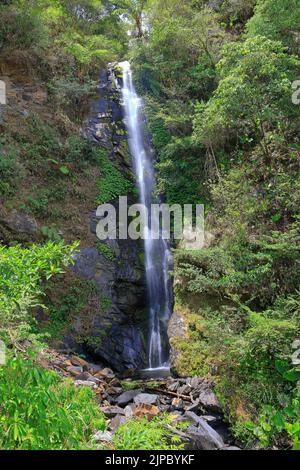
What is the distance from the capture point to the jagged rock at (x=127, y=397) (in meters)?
5.61

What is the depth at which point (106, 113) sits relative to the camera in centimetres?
1289

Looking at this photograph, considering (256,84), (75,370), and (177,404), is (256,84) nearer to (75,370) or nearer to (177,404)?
(177,404)

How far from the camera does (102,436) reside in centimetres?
406

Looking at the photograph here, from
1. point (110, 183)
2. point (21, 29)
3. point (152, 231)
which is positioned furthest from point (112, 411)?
point (21, 29)

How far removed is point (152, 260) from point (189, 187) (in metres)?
2.43

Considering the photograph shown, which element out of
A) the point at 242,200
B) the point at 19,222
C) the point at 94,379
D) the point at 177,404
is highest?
the point at 242,200

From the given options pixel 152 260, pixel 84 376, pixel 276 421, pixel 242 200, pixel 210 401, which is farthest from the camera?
pixel 152 260

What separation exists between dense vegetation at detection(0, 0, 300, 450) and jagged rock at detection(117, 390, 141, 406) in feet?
3.28

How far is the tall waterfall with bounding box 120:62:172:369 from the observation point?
336 inches

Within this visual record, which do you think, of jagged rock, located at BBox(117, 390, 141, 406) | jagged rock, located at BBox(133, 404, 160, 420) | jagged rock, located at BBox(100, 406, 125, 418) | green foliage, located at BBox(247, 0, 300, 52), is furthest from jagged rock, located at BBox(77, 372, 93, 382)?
green foliage, located at BBox(247, 0, 300, 52)

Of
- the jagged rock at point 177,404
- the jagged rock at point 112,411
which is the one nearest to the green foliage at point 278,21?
the jagged rock at point 177,404

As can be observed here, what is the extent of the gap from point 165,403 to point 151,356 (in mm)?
2827
